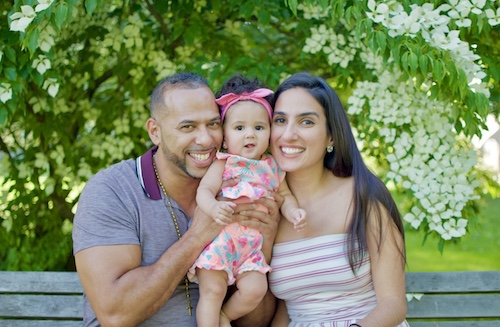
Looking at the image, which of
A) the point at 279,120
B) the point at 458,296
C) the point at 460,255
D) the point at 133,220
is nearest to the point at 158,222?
the point at 133,220

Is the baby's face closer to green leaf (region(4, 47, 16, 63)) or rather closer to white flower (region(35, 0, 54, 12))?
white flower (region(35, 0, 54, 12))

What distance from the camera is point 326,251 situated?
3.08m

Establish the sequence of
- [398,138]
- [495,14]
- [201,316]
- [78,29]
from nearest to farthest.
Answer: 1. [201,316]
2. [495,14]
3. [398,138]
4. [78,29]

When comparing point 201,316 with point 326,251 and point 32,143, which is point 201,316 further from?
point 32,143

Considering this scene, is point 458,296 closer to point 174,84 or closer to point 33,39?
point 174,84

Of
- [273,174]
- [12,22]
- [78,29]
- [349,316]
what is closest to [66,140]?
[78,29]

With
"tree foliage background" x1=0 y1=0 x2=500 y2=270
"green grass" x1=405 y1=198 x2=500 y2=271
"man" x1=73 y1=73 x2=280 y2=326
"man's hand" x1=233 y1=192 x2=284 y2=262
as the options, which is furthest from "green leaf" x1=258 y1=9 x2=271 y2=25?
"green grass" x1=405 y1=198 x2=500 y2=271

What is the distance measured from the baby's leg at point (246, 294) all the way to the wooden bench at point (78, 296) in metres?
1.07

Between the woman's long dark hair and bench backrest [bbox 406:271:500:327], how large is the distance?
2.42 feet

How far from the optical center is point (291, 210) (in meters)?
3.02

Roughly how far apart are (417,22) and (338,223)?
98cm

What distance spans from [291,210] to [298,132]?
0.33 metres

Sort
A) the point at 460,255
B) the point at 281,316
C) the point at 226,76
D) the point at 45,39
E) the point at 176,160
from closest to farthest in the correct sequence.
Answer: the point at 176,160, the point at 281,316, the point at 45,39, the point at 226,76, the point at 460,255

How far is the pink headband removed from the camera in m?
3.04
